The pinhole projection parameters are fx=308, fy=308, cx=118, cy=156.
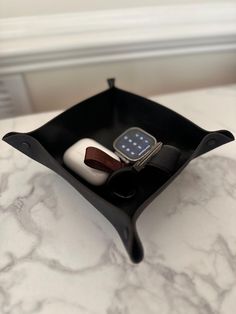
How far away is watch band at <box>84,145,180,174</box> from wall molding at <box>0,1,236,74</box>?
28 centimetres

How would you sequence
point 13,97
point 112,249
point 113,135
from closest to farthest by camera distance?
point 112,249
point 113,135
point 13,97

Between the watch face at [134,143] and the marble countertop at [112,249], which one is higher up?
the watch face at [134,143]

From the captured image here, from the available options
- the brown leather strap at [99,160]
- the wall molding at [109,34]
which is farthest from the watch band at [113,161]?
the wall molding at [109,34]

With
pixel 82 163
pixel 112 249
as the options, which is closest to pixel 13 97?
pixel 82 163

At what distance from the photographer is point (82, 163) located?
0.47 meters

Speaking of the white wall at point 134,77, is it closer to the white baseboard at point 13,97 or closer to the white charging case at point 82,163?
the white baseboard at point 13,97

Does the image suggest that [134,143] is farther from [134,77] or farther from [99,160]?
[134,77]

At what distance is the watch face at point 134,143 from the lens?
515 mm

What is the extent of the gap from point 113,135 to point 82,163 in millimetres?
124

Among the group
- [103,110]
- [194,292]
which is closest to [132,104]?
[103,110]

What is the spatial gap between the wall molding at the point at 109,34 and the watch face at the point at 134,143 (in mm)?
220

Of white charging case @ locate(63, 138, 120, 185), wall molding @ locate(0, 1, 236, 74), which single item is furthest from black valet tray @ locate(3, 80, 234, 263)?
wall molding @ locate(0, 1, 236, 74)

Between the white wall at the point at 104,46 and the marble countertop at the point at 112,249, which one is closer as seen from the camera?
the marble countertop at the point at 112,249

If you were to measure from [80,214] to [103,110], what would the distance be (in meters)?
0.21
